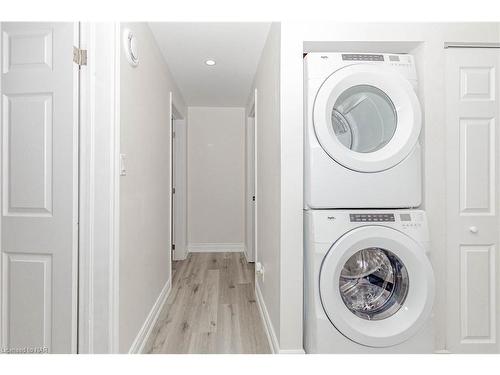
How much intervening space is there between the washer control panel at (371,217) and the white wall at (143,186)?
123cm

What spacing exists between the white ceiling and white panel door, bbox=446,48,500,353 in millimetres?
1370

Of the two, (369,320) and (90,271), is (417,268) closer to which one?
(369,320)

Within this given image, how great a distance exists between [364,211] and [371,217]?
47mm

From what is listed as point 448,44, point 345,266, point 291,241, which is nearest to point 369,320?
Result: point 345,266

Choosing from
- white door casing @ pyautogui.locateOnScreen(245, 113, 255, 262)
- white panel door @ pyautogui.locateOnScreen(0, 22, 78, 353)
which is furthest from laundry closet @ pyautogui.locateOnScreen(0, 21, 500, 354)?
white door casing @ pyautogui.locateOnScreen(245, 113, 255, 262)

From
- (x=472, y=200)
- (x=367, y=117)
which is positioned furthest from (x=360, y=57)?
(x=472, y=200)

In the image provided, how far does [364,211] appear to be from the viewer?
5.42 ft

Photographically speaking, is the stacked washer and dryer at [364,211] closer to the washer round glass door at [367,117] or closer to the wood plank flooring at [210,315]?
the washer round glass door at [367,117]

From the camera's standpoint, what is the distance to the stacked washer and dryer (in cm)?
157

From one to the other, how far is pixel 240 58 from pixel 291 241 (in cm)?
191

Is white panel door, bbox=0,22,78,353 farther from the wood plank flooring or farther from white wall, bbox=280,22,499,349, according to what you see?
white wall, bbox=280,22,499,349

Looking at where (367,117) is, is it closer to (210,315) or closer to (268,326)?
(268,326)

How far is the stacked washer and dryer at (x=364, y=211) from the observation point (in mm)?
1570

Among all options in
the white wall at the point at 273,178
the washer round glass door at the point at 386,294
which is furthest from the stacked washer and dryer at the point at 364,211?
the white wall at the point at 273,178
